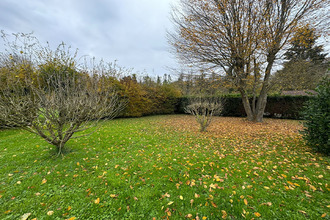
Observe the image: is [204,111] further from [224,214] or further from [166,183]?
[224,214]

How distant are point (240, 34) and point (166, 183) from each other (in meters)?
8.23

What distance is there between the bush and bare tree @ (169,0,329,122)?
3.42m

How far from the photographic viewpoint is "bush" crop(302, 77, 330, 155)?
3.28 m

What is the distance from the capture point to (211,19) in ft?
24.0

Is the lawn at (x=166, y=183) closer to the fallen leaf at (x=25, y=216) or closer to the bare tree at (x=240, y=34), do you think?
the fallen leaf at (x=25, y=216)

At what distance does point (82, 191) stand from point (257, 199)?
3040 mm

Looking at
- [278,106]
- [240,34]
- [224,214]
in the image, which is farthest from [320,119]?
[278,106]

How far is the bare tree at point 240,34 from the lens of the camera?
659cm

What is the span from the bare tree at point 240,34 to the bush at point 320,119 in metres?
3.42

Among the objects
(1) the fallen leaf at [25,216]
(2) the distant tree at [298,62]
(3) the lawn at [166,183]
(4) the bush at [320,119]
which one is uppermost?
(2) the distant tree at [298,62]

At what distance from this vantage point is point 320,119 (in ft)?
11.0

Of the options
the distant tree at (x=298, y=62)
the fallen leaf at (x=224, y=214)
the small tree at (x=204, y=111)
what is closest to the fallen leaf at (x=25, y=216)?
the fallen leaf at (x=224, y=214)

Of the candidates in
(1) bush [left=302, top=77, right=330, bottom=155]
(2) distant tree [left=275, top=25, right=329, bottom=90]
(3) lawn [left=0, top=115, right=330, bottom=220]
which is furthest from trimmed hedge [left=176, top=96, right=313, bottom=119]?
(3) lawn [left=0, top=115, right=330, bottom=220]

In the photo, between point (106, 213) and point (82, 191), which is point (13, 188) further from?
point (106, 213)
